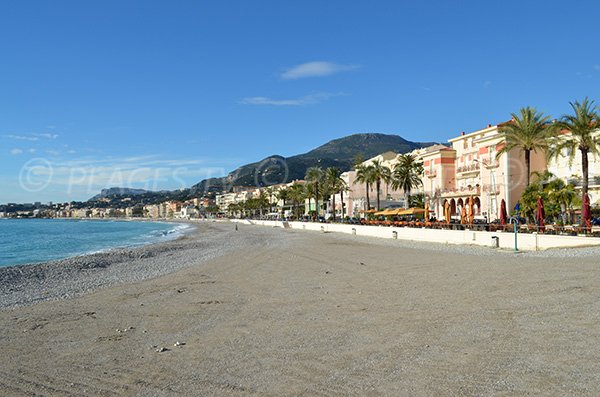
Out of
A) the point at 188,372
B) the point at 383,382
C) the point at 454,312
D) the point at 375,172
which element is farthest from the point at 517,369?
the point at 375,172

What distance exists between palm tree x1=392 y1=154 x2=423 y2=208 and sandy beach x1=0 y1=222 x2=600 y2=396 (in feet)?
158

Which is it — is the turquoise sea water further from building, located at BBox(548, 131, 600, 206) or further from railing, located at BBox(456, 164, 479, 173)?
building, located at BBox(548, 131, 600, 206)

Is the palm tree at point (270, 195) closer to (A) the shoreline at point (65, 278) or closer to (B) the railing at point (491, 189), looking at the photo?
(B) the railing at point (491, 189)

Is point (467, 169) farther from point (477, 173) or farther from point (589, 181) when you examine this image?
point (589, 181)

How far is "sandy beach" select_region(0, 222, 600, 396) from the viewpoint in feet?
20.2

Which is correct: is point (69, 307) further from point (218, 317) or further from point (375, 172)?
point (375, 172)

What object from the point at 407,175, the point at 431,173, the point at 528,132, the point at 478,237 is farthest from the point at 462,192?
the point at 478,237

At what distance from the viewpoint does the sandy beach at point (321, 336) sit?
6.15 metres

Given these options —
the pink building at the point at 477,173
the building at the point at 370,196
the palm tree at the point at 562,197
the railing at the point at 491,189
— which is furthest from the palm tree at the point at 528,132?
the building at the point at 370,196

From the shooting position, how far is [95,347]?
8461 mm

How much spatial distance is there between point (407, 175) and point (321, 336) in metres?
57.6

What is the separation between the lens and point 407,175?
64.3 m

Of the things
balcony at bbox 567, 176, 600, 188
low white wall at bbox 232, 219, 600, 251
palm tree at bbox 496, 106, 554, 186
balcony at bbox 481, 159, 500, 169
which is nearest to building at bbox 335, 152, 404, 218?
balcony at bbox 481, 159, 500, 169

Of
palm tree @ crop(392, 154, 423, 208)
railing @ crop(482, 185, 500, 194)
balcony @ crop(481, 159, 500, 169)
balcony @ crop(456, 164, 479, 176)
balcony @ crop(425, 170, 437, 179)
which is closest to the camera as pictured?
railing @ crop(482, 185, 500, 194)
